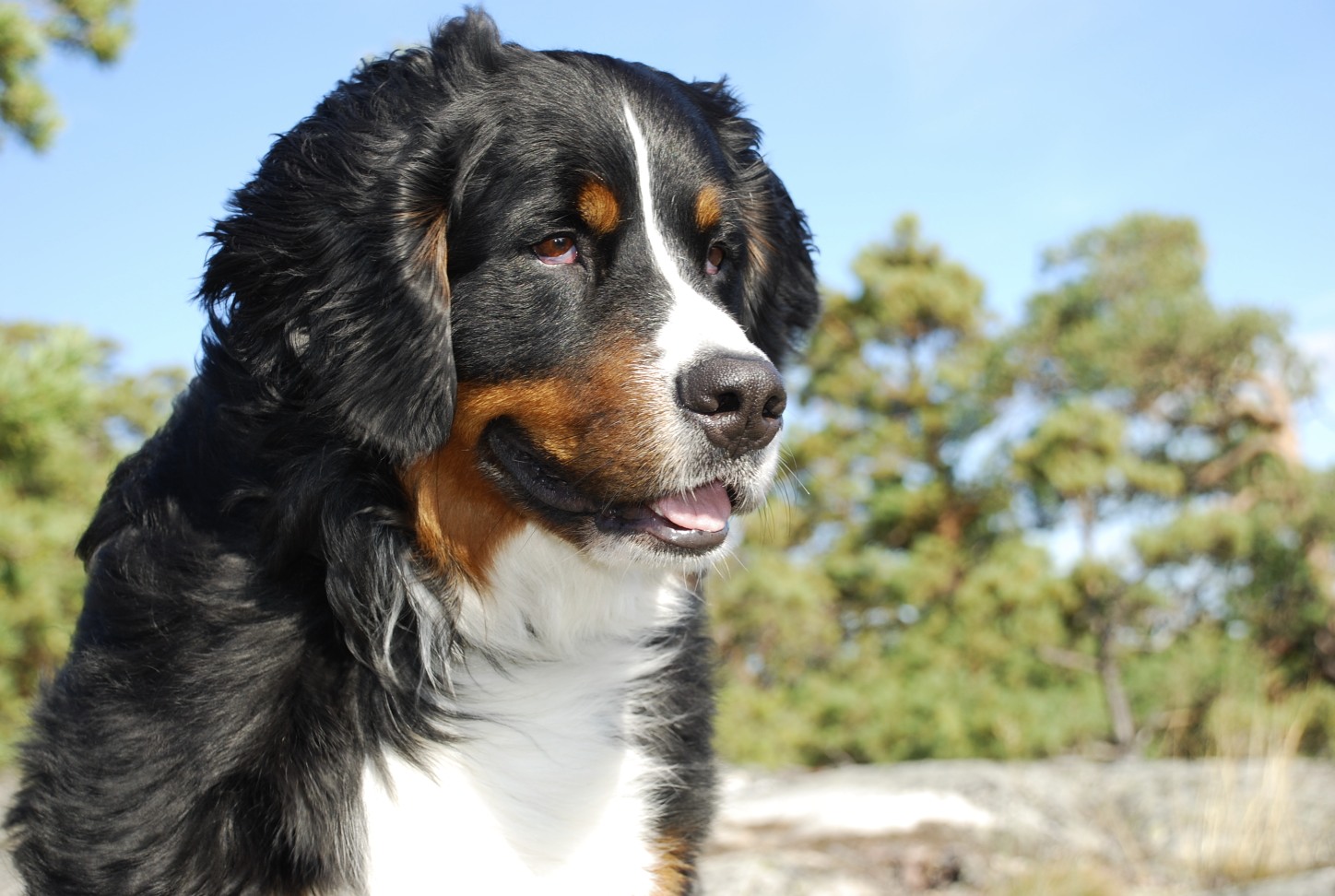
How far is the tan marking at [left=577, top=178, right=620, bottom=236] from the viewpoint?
2.61 meters

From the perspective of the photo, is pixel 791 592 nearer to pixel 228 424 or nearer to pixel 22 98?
pixel 22 98

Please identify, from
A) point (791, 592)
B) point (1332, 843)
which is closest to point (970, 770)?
point (1332, 843)

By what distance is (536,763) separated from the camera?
8.74ft

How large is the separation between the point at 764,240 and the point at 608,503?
3.98ft

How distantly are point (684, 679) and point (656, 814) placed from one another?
1.23 feet

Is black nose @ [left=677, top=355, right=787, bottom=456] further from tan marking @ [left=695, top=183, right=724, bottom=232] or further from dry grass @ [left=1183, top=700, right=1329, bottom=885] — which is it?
dry grass @ [left=1183, top=700, right=1329, bottom=885]

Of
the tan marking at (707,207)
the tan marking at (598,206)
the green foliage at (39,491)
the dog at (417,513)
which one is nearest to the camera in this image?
the dog at (417,513)

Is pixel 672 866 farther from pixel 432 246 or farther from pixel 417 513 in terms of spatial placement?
pixel 432 246

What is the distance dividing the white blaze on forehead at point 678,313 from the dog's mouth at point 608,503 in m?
0.33

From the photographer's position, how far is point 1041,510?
14859mm

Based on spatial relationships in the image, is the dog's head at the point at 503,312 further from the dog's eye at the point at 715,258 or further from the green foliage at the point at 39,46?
the green foliage at the point at 39,46

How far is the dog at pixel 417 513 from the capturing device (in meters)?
2.39

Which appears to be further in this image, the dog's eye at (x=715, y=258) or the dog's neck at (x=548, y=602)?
the dog's eye at (x=715, y=258)

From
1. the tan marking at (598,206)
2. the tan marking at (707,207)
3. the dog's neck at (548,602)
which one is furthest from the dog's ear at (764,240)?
the dog's neck at (548,602)
